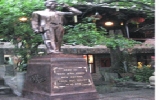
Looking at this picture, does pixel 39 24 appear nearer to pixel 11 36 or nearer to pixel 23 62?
pixel 11 36

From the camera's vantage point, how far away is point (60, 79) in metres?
5.88

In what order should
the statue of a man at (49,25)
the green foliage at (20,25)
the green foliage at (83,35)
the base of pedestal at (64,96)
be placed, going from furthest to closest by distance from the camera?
the green foliage at (83,35), the green foliage at (20,25), the statue of a man at (49,25), the base of pedestal at (64,96)

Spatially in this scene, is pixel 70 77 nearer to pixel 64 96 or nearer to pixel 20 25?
pixel 64 96

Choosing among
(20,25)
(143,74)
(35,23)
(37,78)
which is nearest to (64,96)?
(37,78)

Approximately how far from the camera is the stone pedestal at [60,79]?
19.0 feet

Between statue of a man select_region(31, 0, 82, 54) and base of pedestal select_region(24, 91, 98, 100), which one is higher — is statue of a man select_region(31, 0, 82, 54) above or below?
above

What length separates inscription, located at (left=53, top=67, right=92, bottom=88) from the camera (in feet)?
19.3

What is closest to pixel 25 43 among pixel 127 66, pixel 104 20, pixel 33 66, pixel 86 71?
pixel 33 66

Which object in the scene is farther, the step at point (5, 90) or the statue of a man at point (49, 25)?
the step at point (5, 90)

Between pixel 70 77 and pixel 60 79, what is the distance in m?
0.27

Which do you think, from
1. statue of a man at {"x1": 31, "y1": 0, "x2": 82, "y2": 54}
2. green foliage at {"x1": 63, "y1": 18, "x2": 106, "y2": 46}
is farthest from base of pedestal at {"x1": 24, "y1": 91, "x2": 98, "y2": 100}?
green foliage at {"x1": 63, "y1": 18, "x2": 106, "y2": 46}

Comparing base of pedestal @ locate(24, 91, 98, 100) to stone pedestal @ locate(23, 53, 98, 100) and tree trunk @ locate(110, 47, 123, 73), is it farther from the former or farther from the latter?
tree trunk @ locate(110, 47, 123, 73)

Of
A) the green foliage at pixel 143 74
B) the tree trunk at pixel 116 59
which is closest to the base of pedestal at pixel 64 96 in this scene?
the green foliage at pixel 143 74

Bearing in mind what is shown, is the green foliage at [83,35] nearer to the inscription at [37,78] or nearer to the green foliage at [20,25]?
the green foliage at [20,25]
